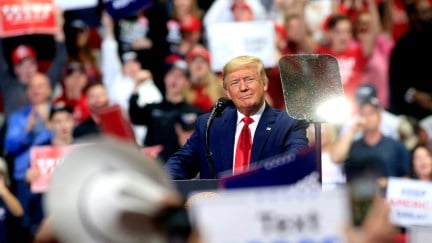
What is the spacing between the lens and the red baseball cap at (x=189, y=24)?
13367mm

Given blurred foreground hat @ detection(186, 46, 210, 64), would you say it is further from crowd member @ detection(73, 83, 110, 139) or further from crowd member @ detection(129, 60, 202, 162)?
crowd member @ detection(73, 83, 110, 139)

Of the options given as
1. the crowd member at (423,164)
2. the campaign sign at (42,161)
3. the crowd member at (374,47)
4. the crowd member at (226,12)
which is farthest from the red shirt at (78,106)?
the crowd member at (423,164)

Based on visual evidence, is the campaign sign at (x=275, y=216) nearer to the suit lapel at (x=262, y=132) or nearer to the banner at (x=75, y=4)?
the suit lapel at (x=262, y=132)

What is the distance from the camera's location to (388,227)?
3303 mm

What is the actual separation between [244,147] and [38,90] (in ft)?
17.3

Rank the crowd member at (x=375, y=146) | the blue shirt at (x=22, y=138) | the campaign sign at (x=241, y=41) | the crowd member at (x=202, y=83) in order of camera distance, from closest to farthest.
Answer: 1. the crowd member at (x=375, y=146)
2. the blue shirt at (x=22, y=138)
3. the campaign sign at (x=241, y=41)
4. the crowd member at (x=202, y=83)

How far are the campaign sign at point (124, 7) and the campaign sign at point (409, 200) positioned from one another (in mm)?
3228

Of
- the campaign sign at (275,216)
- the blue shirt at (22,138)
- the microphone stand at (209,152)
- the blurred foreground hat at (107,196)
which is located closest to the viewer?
the blurred foreground hat at (107,196)

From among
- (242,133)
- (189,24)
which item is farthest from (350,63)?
(242,133)

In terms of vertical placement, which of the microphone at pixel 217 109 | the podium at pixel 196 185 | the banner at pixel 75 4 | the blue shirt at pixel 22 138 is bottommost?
the blue shirt at pixel 22 138

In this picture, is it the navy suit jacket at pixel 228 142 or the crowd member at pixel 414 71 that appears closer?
the navy suit jacket at pixel 228 142

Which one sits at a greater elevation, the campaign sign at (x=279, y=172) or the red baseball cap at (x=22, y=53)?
the campaign sign at (x=279, y=172)

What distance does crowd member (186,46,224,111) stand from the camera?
1266cm

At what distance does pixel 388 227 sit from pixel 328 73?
118 inches
